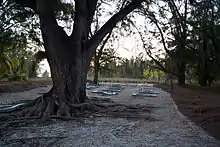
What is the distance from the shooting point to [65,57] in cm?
597

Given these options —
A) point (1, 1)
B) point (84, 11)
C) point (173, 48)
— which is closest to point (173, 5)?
point (84, 11)

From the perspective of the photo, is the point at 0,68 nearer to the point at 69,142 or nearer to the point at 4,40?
the point at 4,40

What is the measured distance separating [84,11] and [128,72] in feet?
47.7

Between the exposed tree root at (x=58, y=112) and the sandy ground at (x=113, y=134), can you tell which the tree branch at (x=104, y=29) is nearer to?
the exposed tree root at (x=58, y=112)

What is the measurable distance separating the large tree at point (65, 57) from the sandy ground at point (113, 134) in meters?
0.85

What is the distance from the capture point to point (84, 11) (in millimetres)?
6336

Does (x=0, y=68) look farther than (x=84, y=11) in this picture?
Yes

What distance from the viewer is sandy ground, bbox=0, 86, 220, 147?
11.7 feet

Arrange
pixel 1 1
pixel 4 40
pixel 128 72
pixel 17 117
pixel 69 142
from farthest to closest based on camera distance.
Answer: pixel 128 72, pixel 4 40, pixel 1 1, pixel 17 117, pixel 69 142

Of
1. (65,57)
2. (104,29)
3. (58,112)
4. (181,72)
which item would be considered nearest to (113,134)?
(58,112)

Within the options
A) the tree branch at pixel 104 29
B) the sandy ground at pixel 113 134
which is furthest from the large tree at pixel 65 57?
the sandy ground at pixel 113 134

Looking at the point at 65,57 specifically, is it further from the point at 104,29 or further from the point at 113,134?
the point at 113,134

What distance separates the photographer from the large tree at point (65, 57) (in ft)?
18.6

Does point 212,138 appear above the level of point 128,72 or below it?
below
